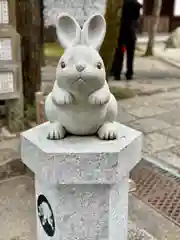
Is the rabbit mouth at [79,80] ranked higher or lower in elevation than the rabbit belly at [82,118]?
higher

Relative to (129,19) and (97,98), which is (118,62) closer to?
(129,19)

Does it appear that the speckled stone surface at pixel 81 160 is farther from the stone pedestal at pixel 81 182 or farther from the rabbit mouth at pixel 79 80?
the rabbit mouth at pixel 79 80

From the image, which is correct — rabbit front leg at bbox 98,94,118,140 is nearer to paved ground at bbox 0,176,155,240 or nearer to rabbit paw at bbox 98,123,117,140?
rabbit paw at bbox 98,123,117,140

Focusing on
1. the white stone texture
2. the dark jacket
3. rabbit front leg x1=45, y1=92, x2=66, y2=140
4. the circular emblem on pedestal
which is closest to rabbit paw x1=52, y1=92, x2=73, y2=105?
rabbit front leg x1=45, y1=92, x2=66, y2=140

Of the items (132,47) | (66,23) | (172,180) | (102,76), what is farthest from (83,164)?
(132,47)

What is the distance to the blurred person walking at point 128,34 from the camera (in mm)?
6262

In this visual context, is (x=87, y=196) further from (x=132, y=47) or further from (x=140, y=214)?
(x=132, y=47)

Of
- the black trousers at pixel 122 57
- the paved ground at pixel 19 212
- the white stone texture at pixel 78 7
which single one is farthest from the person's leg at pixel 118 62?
the paved ground at pixel 19 212

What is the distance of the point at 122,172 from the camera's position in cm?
174

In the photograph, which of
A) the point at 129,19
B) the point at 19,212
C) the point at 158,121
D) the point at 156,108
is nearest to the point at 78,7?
the point at 158,121

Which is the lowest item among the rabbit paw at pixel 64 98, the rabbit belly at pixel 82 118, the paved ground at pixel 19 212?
the paved ground at pixel 19 212

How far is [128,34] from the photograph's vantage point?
6469 mm

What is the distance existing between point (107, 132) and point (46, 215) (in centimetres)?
51

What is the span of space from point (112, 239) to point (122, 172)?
384mm
